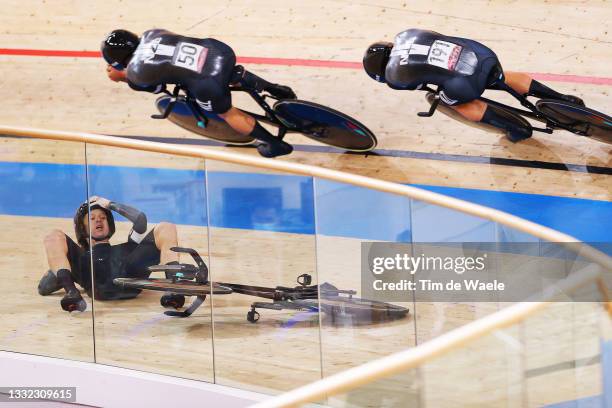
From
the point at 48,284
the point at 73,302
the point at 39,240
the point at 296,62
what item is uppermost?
the point at 296,62

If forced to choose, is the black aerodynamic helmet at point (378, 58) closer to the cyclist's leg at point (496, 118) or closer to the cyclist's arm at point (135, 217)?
the cyclist's leg at point (496, 118)

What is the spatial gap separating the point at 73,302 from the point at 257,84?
2.36 meters

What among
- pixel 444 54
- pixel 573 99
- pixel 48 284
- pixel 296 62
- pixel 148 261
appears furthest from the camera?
pixel 296 62

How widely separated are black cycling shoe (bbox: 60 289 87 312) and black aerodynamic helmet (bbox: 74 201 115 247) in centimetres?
33

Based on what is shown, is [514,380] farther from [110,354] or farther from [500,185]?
[500,185]

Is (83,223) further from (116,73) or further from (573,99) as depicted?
(573,99)

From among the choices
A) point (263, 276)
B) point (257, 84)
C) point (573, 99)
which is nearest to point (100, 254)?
point (263, 276)

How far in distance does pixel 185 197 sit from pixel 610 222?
326 cm

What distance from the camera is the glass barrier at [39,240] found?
5.62 metres

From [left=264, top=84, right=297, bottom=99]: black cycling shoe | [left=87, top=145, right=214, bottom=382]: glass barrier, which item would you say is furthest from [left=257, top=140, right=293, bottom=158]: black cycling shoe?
[left=87, top=145, right=214, bottom=382]: glass barrier

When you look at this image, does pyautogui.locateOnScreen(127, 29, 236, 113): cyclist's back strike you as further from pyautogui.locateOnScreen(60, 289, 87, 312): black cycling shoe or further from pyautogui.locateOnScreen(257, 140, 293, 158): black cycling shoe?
pyautogui.locateOnScreen(60, 289, 87, 312): black cycling shoe

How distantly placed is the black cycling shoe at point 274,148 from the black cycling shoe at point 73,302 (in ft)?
7.92

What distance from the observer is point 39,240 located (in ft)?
18.9

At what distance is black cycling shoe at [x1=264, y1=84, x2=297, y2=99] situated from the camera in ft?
24.4
